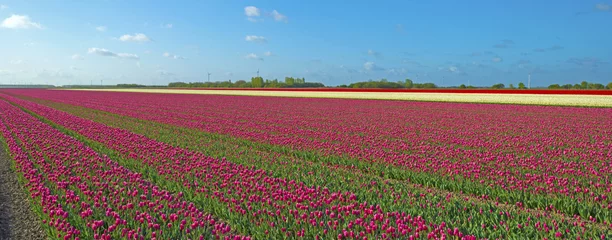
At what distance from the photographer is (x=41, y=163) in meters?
12.3

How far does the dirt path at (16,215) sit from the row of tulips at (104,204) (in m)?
0.25

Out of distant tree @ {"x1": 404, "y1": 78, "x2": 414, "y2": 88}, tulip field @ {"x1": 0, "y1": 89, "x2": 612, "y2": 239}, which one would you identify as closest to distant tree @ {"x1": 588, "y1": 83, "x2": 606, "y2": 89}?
distant tree @ {"x1": 404, "y1": 78, "x2": 414, "y2": 88}

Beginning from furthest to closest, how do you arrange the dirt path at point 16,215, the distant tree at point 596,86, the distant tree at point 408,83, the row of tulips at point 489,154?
the distant tree at point 408,83
the distant tree at point 596,86
the row of tulips at point 489,154
the dirt path at point 16,215

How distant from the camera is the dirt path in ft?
24.2

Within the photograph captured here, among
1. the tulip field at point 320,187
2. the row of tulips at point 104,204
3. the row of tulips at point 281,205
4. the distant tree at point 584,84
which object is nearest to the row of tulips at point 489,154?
the tulip field at point 320,187

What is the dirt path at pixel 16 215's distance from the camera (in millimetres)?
7387

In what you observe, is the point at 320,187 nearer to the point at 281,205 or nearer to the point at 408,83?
the point at 281,205

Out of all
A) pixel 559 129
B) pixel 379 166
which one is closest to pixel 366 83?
pixel 559 129

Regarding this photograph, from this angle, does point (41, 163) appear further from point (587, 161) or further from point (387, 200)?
point (587, 161)

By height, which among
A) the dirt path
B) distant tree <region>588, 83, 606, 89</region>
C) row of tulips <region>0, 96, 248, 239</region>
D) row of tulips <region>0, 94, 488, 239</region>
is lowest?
the dirt path

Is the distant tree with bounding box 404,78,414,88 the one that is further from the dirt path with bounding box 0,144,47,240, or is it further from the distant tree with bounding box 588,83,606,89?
the dirt path with bounding box 0,144,47,240

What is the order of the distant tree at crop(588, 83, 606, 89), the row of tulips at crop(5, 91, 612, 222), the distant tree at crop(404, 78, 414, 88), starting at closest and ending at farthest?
1. the row of tulips at crop(5, 91, 612, 222)
2. the distant tree at crop(588, 83, 606, 89)
3. the distant tree at crop(404, 78, 414, 88)

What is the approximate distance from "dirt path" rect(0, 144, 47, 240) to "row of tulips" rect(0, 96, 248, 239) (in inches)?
9.9

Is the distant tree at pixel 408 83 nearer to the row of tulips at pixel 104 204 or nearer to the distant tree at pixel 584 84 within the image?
the distant tree at pixel 584 84
